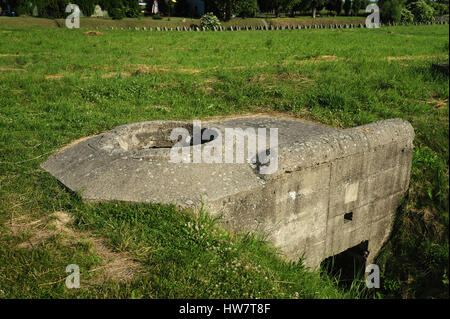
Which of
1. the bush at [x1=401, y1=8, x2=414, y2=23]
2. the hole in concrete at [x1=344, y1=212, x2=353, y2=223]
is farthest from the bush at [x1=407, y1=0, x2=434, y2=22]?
the hole in concrete at [x1=344, y1=212, x2=353, y2=223]

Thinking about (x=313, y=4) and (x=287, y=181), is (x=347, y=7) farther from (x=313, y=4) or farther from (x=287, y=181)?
(x=287, y=181)

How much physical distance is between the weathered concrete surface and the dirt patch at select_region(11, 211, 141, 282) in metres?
0.50

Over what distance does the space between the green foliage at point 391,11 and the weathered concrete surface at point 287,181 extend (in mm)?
36860

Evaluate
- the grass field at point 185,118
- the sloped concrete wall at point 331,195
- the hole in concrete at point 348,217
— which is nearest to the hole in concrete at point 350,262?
the sloped concrete wall at point 331,195

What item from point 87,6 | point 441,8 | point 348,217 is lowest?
point 348,217

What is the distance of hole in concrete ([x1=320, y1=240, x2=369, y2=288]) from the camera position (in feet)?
23.0

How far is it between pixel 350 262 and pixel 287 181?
8.76ft

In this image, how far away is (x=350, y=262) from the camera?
23.9 feet

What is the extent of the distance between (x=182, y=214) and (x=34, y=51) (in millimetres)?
12855

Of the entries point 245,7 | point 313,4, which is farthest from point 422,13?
point 245,7

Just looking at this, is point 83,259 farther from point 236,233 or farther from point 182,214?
point 236,233

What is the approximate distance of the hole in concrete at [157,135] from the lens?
665cm

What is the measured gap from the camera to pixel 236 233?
5.11m
